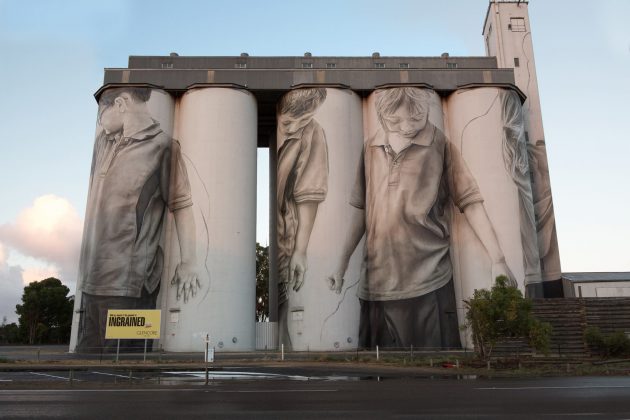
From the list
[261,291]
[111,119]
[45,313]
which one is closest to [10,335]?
[45,313]

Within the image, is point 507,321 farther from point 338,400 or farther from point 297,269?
point 297,269

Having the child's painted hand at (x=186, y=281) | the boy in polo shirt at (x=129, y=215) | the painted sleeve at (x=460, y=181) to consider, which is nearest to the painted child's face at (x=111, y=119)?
the boy in polo shirt at (x=129, y=215)

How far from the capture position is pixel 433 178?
42094 mm

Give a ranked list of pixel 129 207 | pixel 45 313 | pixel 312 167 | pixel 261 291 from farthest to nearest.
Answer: pixel 45 313 → pixel 261 291 → pixel 312 167 → pixel 129 207

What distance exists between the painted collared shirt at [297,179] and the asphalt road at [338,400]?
2454 cm

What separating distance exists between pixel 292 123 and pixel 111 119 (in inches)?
585

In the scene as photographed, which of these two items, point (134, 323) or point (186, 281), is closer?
point (134, 323)

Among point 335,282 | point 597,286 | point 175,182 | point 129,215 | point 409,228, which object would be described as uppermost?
point 175,182

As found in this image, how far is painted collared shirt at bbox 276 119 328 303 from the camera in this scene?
4159 centimetres

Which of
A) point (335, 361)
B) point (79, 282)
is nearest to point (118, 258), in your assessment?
point (79, 282)

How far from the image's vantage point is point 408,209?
40.9 metres

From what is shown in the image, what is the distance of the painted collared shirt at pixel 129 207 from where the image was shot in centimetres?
3891

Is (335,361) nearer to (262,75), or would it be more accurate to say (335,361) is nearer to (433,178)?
(433,178)

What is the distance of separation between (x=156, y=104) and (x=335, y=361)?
27222 millimetres
